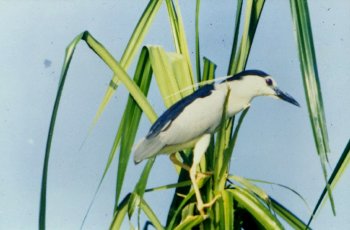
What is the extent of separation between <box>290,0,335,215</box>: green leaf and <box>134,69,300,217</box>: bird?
1.13ft

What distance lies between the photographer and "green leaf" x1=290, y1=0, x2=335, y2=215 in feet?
3.73

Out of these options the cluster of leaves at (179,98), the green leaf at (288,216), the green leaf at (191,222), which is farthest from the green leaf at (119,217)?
the green leaf at (288,216)

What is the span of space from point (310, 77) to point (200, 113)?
1.59ft

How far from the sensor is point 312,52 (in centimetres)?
120

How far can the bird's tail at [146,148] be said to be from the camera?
5.13ft

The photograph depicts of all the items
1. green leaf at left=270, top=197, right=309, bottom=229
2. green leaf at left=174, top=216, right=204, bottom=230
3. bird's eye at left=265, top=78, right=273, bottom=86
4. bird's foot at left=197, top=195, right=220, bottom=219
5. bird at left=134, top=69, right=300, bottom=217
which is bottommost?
green leaf at left=270, top=197, right=309, bottom=229

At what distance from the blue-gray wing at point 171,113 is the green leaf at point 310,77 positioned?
406 millimetres

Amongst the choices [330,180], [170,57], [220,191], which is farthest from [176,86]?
[330,180]

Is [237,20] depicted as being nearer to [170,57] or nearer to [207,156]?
[170,57]

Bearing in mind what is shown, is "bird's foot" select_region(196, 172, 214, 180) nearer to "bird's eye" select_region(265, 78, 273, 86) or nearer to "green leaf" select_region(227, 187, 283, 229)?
"green leaf" select_region(227, 187, 283, 229)

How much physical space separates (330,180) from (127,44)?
0.56 metres

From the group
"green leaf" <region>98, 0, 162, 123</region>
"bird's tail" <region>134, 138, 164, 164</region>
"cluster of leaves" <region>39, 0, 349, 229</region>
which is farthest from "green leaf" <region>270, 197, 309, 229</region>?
"green leaf" <region>98, 0, 162, 123</region>

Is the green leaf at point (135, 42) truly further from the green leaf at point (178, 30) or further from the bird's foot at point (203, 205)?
the bird's foot at point (203, 205)

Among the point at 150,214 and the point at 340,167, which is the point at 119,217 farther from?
the point at 340,167
